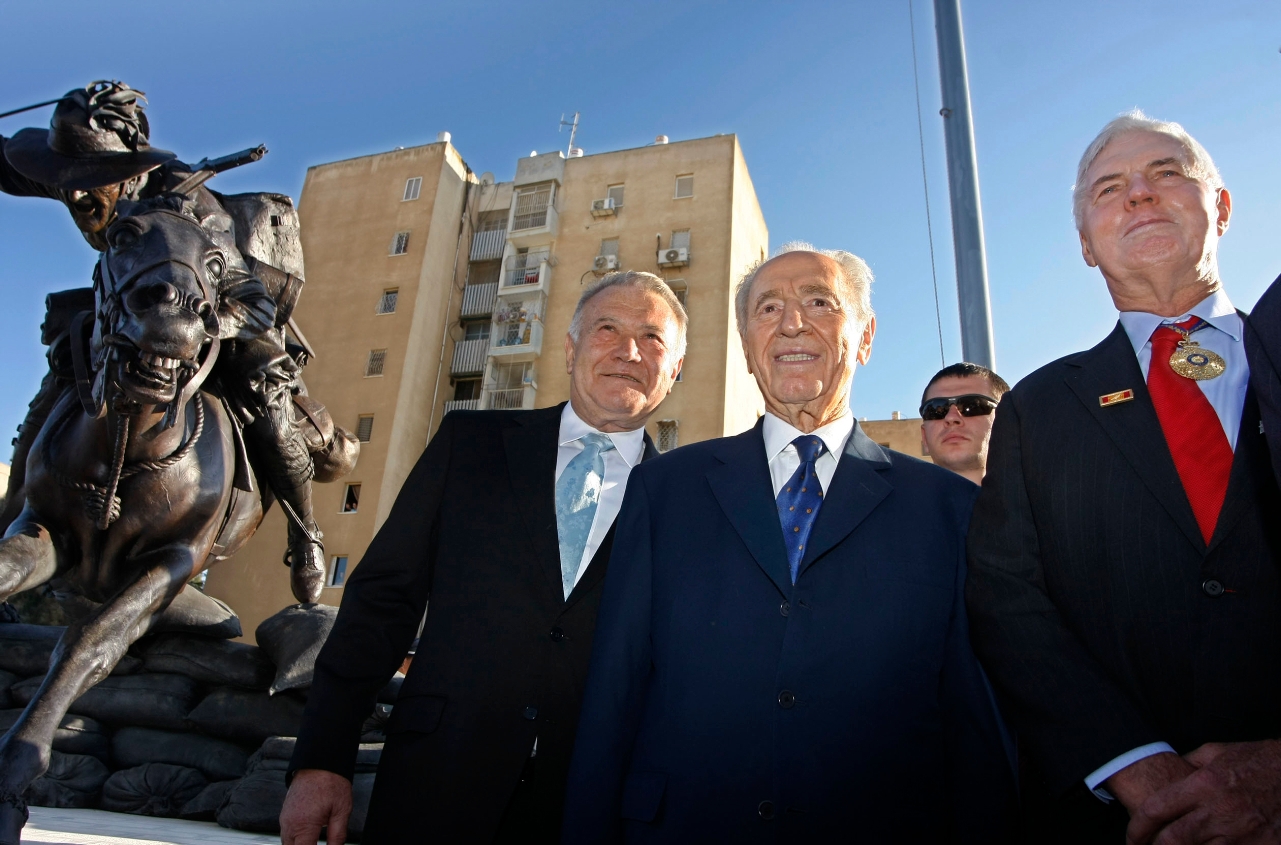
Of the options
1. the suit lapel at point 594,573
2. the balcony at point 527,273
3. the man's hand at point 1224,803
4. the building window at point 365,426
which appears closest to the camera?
the man's hand at point 1224,803

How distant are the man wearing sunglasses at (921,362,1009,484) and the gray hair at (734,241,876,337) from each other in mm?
1493

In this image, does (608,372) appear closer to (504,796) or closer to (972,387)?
(504,796)

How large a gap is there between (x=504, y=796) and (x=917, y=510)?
1.30m

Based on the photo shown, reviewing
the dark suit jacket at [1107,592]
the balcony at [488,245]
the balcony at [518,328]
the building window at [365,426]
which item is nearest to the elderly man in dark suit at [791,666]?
the dark suit jacket at [1107,592]

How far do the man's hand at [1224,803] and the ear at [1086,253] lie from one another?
1.25 m

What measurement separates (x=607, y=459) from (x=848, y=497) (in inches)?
40.7

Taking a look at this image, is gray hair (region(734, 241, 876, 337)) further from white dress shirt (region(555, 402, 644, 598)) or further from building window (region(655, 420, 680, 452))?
building window (region(655, 420, 680, 452))

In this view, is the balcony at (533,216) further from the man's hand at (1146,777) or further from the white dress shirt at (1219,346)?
the man's hand at (1146,777)

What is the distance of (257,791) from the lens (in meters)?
3.91

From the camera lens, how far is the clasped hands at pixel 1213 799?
4.41ft

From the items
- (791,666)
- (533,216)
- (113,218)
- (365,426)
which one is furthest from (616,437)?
(533,216)

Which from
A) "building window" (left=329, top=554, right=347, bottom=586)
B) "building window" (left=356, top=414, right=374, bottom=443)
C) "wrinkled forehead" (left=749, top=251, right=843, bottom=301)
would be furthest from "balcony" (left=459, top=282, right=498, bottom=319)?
"wrinkled forehead" (left=749, top=251, right=843, bottom=301)

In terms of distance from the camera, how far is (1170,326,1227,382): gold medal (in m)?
1.80

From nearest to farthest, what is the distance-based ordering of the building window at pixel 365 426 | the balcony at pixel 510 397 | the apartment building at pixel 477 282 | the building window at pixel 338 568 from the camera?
1. the building window at pixel 338 568
2. the apartment building at pixel 477 282
3. the balcony at pixel 510 397
4. the building window at pixel 365 426
